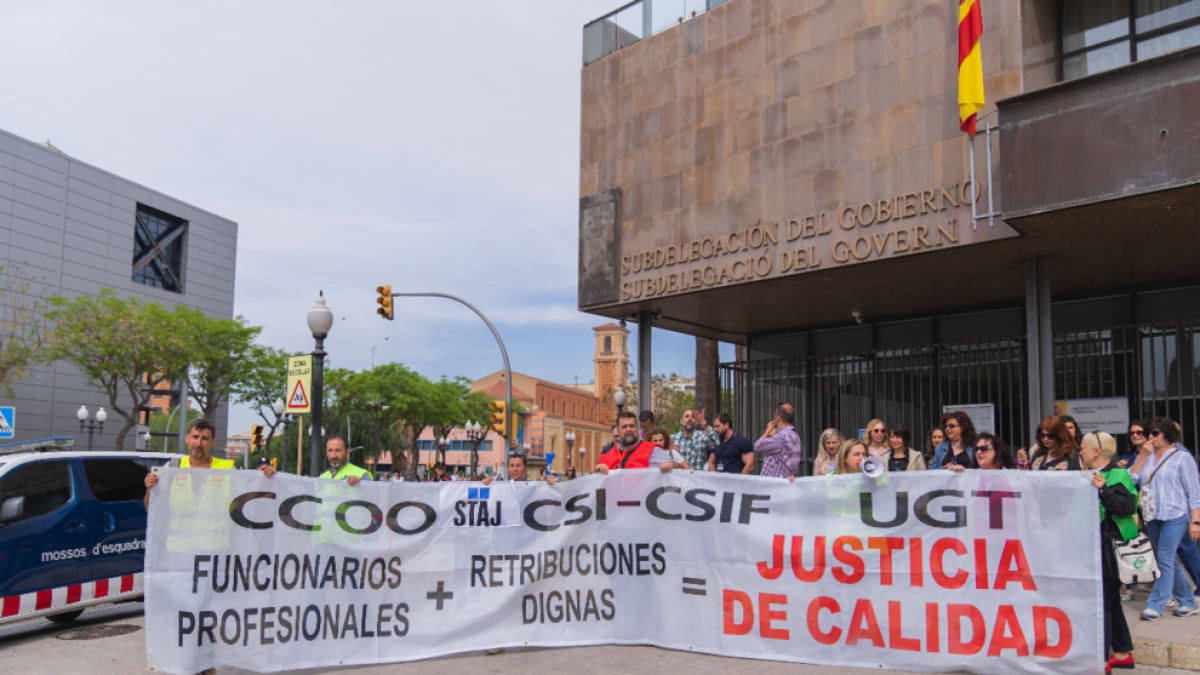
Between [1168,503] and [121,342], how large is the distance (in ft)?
136

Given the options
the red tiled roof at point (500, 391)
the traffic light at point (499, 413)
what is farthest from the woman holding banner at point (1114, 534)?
the red tiled roof at point (500, 391)

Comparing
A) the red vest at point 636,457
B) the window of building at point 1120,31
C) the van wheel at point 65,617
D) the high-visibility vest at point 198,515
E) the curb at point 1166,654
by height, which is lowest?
the van wheel at point 65,617

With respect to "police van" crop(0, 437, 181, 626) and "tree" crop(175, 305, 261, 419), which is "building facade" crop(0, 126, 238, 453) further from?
"police van" crop(0, 437, 181, 626)

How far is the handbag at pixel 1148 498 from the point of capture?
757 centimetres

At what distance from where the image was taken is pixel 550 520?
7320 mm

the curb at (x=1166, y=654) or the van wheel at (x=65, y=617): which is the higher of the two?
the curb at (x=1166, y=654)

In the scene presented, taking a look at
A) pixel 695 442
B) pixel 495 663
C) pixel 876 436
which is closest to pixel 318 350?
pixel 695 442

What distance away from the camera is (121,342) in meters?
39.1

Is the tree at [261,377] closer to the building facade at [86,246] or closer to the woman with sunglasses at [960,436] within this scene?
the building facade at [86,246]

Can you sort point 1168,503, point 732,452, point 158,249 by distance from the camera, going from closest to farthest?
point 1168,503
point 732,452
point 158,249

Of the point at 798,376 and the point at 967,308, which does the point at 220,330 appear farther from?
the point at 967,308

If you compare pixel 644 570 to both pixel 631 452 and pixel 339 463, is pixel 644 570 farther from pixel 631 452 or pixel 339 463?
pixel 339 463

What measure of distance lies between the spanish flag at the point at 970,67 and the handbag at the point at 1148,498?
16.9 ft

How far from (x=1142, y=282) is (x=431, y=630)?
1272 cm
